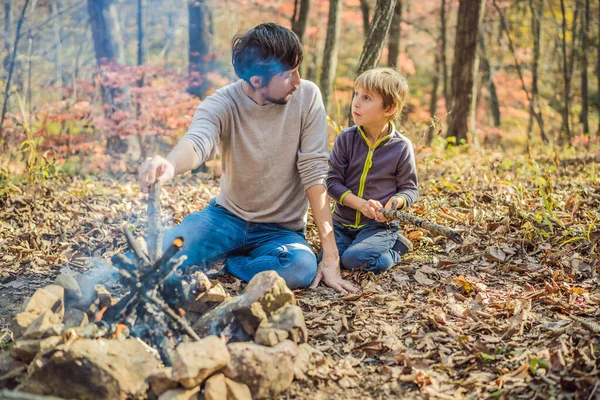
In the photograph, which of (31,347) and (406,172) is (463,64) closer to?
(406,172)

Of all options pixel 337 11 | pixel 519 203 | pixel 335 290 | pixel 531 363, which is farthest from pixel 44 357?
pixel 337 11

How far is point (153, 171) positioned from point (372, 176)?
1.61 metres

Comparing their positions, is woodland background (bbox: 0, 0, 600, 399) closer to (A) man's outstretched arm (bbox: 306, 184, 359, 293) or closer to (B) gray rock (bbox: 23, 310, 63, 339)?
(A) man's outstretched arm (bbox: 306, 184, 359, 293)

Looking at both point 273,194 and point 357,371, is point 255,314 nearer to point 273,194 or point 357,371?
point 357,371

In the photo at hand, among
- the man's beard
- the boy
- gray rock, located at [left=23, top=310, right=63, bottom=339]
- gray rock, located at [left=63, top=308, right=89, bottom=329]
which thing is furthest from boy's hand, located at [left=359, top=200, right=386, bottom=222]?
gray rock, located at [left=23, top=310, right=63, bottom=339]

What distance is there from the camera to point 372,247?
3.12 meters

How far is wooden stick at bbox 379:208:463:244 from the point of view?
2262 mm

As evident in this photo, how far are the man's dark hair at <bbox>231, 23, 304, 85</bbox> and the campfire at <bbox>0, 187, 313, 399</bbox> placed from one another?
989mm

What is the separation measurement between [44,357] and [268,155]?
5.45ft

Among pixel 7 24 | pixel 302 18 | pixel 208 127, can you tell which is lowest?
pixel 208 127

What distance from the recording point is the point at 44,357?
1.81 metres

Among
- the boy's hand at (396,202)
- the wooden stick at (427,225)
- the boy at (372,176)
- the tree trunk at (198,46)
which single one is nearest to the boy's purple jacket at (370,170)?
the boy at (372,176)

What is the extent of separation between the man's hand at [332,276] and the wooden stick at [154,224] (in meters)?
1.06

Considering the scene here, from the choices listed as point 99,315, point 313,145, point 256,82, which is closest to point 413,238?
point 313,145
